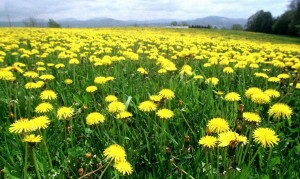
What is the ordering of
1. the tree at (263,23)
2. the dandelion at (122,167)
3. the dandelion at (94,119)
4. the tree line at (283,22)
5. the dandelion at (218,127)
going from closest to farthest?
the dandelion at (122,167) < the dandelion at (218,127) < the dandelion at (94,119) < the tree line at (283,22) < the tree at (263,23)

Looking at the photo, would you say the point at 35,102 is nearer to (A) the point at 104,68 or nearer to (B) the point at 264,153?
(A) the point at 104,68

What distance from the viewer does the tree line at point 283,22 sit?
190ft

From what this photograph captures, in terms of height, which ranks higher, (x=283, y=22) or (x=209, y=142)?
(x=283, y=22)

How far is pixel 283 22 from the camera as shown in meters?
64.7

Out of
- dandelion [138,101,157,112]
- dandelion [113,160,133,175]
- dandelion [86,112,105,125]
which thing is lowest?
dandelion [113,160,133,175]

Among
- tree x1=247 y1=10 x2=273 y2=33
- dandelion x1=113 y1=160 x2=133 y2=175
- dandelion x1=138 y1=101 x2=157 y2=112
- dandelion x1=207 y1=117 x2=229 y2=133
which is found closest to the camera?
dandelion x1=113 y1=160 x2=133 y2=175

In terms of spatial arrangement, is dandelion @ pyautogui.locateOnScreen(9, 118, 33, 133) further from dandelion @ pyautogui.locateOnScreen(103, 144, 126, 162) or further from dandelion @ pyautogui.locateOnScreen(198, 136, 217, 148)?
dandelion @ pyautogui.locateOnScreen(198, 136, 217, 148)

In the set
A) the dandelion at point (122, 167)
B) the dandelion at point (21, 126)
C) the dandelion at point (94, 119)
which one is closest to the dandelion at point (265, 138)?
the dandelion at point (122, 167)

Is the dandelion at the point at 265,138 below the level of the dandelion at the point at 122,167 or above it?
above

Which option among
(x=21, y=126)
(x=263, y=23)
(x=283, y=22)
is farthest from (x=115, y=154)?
(x=263, y=23)

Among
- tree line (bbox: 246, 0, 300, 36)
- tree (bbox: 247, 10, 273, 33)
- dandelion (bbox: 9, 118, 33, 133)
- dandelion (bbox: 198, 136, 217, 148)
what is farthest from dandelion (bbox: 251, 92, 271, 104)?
tree (bbox: 247, 10, 273, 33)

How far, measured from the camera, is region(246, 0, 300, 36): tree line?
5778cm

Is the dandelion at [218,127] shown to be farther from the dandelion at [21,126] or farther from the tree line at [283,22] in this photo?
the tree line at [283,22]

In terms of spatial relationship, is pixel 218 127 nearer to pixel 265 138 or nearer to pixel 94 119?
pixel 265 138
